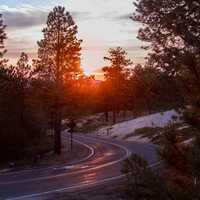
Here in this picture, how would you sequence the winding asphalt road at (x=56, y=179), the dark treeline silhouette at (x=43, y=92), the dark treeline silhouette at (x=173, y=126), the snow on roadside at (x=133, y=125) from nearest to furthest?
the dark treeline silhouette at (x=173, y=126)
the winding asphalt road at (x=56, y=179)
the dark treeline silhouette at (x=43, y=92)
the snow on roadside at (x=133, y=125)

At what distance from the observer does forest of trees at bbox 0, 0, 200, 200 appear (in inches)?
273

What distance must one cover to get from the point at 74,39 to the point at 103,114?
74.2m

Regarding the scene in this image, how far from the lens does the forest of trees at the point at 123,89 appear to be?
6.94 meters

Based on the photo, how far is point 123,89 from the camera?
107 meters

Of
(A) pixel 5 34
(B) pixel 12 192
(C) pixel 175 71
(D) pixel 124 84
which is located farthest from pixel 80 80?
(D) pixel 124 84

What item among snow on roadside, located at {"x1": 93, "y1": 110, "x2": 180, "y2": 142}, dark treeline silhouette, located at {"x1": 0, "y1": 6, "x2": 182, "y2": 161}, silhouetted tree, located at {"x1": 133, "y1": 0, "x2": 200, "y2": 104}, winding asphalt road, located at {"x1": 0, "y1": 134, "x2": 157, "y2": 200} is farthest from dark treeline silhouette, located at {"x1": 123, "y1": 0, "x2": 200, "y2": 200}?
snow on roadside, located at {"x1": 93, "y1": 110, "x2": 180, "y2": 142}

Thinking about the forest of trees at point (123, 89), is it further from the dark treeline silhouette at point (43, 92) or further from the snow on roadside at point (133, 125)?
the snow on roadside at point (133, 125)

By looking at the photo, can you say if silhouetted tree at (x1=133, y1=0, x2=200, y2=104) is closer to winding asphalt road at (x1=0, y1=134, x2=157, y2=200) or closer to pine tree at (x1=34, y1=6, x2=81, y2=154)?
winding asphalt road at (x1=0, y1=134, x2=157, y2=200)

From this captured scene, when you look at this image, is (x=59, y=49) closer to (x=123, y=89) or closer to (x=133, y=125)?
(x=133, y=125)

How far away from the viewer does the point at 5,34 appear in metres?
42.0

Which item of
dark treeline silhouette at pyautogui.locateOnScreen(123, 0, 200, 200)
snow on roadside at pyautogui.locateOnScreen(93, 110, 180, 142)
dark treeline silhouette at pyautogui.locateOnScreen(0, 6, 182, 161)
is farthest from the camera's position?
snow on roadside at pyautogui.locateOnScreen(93, 110, 180, 142)

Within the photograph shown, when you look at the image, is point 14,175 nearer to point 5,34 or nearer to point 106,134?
point 5,34

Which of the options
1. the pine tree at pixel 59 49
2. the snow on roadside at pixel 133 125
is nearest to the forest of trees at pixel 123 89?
the pine tree at pixel 59 49

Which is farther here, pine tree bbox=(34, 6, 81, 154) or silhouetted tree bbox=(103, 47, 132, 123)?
silhouetted tree bbox=(103, 47, 132, 123)
